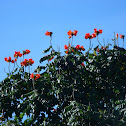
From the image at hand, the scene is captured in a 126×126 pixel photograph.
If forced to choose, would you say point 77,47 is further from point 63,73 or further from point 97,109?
point 97,109

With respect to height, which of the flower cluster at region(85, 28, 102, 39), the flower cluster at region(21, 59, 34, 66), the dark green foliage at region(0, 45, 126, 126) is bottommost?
the dark green foliage at region(0, 45, 126, 126)

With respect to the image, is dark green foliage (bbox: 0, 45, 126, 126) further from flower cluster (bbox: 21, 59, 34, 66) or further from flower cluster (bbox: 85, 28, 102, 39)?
flower cluster (bbox: 85, 28, 102, 39)

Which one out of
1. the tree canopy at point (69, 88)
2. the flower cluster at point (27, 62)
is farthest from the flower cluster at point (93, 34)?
the flower cluster at point (27, 62)

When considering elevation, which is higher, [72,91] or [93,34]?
[93,34]

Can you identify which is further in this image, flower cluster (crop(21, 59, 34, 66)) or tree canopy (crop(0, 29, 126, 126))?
flower cluster (crop(21, 59, 34, 66))

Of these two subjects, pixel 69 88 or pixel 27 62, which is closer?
pixel 69 88

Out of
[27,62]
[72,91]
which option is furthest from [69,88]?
[27,62]

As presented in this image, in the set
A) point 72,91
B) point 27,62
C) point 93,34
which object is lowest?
point 72,91

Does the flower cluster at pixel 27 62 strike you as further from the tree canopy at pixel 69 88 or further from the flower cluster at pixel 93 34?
the flower cluster at pixel 93 34

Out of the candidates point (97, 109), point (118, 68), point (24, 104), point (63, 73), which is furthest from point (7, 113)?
point (118, 68)

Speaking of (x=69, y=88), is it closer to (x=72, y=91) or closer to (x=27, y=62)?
(x=72, y=91)

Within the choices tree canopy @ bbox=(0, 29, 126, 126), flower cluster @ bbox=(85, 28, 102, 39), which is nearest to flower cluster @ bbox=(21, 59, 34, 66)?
tree canopy @ bbox=(0, 29, 126, 126)

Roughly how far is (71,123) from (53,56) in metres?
1.39

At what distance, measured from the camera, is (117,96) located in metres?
6.40
